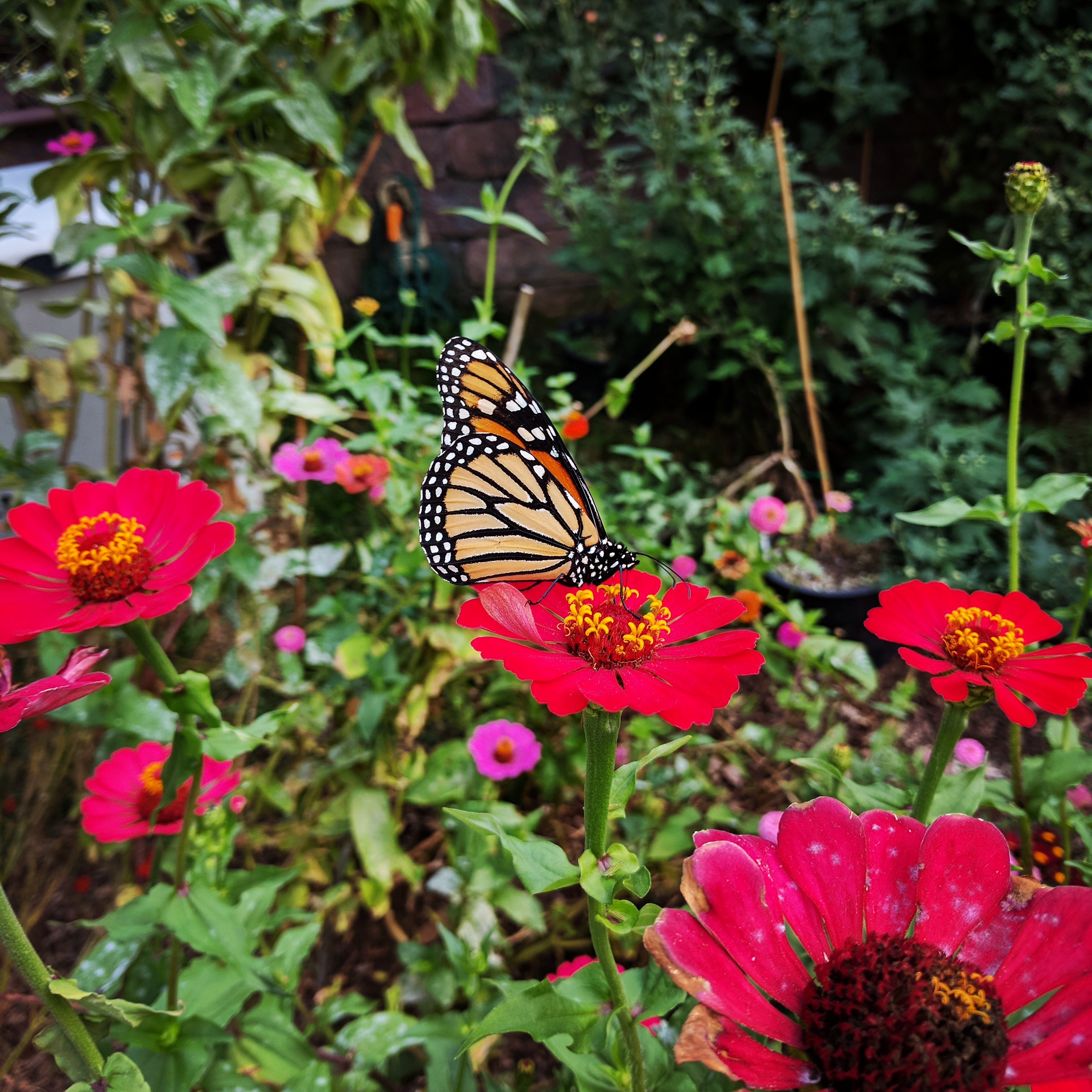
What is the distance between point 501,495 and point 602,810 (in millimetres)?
485

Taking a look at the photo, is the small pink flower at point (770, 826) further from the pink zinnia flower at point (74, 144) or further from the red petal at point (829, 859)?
the pink zinnia flower at point (74, 144)

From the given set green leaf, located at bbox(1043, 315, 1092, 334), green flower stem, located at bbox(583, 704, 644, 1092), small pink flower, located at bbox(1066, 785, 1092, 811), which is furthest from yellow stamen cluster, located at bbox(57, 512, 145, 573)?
small pink flower, located at bbox(1066, 785, 1092, 811)

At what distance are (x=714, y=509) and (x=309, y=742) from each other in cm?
107

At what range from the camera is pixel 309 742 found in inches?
50.6

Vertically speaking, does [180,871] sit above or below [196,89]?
below

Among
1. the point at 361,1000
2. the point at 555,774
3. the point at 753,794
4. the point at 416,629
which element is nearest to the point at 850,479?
the point at 753,794

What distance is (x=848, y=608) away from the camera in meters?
1.96

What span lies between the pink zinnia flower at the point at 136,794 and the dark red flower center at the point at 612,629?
0.39 metres

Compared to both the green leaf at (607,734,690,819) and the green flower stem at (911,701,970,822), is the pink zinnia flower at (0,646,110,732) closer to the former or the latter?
the green leaf at (607,734,690,819)

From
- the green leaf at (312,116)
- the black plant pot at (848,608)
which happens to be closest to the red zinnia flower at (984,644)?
the green leaf at (312,116)

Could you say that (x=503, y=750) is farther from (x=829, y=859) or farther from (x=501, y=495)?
(x=829, y=859)

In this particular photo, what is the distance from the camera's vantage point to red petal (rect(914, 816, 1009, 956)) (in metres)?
0.35

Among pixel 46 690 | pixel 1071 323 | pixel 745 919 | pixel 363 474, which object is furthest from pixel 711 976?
pixel 363 474

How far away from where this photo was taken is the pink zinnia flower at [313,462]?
1.22 metres
